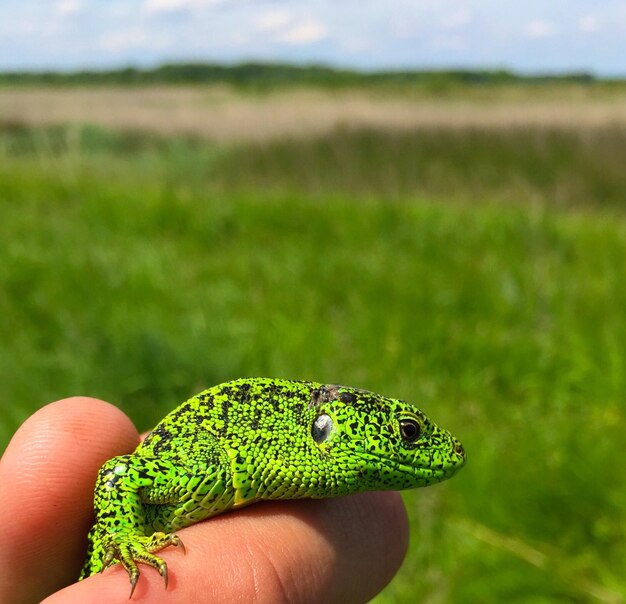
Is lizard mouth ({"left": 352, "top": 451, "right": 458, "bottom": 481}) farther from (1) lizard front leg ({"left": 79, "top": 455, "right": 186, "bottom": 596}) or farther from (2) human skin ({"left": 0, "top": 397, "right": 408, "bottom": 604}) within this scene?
(1) lizard front leg ({"left": 79, "top": 455, "right": 186, "bottom": 596})

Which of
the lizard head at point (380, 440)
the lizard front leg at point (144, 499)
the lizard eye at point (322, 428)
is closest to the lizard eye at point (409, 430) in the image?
the lizard head at point (380, 440)

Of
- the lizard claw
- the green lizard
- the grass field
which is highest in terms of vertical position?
the green lizard

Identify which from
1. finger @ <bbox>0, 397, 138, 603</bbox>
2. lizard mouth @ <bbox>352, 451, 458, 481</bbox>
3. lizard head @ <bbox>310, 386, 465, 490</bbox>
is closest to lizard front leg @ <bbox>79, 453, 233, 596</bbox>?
finger @ <bbox>0, 397, 138, 603</bbox>

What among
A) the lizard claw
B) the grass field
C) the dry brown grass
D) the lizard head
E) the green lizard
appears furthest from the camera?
the dry brown grass

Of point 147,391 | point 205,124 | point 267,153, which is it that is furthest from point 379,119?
point 147,391

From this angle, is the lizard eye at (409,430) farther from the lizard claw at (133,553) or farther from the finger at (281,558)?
the lizard claw at (133,553)

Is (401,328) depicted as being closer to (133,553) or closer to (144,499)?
(144,499)

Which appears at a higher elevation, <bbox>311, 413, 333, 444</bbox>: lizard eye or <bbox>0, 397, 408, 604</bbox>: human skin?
<bbox>311, 413, 333, 444</bbox>: lizard eye
